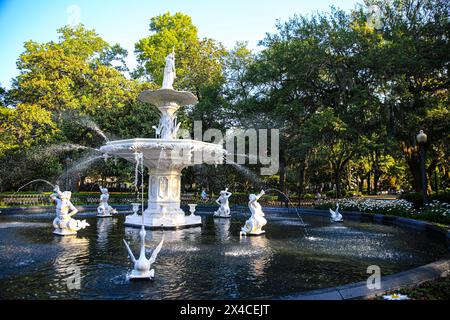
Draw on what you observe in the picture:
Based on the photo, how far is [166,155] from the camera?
13.2m

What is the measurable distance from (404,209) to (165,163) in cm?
1150

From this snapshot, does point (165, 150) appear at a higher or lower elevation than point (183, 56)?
lower

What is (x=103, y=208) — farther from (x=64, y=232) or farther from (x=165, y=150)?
(x=165, y=150)

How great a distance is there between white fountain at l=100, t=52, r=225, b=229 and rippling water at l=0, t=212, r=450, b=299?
1149mm

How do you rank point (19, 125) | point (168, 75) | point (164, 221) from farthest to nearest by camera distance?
point (19, 125) < point (168, 75) < point (164, 221)

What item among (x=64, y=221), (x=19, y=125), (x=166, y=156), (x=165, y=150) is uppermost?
(x=19, y=125)

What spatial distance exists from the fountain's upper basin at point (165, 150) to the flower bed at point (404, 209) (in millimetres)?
8977

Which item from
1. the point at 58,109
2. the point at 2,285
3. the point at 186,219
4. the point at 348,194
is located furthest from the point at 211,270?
the point at 348,194

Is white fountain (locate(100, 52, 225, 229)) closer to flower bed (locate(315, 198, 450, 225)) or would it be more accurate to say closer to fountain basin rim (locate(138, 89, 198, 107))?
fountain basin rim (locate(138, 89, 198, 107))

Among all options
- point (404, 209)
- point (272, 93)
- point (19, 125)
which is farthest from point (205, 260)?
point (19, 125)

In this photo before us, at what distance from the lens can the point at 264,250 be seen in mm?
9133

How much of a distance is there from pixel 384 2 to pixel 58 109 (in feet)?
87.4

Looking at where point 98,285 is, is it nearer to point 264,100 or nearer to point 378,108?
point 378,108

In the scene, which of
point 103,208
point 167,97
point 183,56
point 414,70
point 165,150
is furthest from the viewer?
point 183,56
